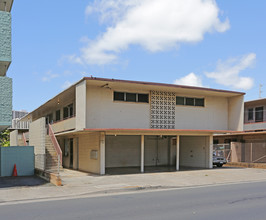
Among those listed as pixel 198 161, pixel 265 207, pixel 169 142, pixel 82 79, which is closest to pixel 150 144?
pixel 169 142

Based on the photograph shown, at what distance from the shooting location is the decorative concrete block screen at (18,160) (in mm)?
A: 17719

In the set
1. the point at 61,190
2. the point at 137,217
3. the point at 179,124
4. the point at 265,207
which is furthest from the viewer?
the point at 179,124

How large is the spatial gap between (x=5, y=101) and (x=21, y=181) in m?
4.13

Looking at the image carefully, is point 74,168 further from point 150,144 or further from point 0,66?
point 0,66

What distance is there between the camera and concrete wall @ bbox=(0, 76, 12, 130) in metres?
14.9

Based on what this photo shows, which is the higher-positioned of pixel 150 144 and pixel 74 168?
pixel 150 144

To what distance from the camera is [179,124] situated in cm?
2245

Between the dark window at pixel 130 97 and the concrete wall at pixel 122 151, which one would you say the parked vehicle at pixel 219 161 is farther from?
the dark window at pixel 130 97

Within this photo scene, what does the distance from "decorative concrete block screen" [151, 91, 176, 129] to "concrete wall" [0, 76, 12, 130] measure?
9.62 m

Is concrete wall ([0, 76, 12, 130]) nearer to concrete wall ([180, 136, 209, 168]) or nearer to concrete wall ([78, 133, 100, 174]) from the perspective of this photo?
concrete wall ([78, 133, 100, 174])

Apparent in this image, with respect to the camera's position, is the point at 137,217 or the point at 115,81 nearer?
the point at 137,217

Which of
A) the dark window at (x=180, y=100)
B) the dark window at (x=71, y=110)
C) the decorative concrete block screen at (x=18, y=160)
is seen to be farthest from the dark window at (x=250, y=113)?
the decorative concrete block screen at (x=18, y=160)

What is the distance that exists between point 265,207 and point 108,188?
657cm

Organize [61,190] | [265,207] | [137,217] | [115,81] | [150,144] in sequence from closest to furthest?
[137,217]
[265,207]
[61,190]
[115,81]
[150,144]
